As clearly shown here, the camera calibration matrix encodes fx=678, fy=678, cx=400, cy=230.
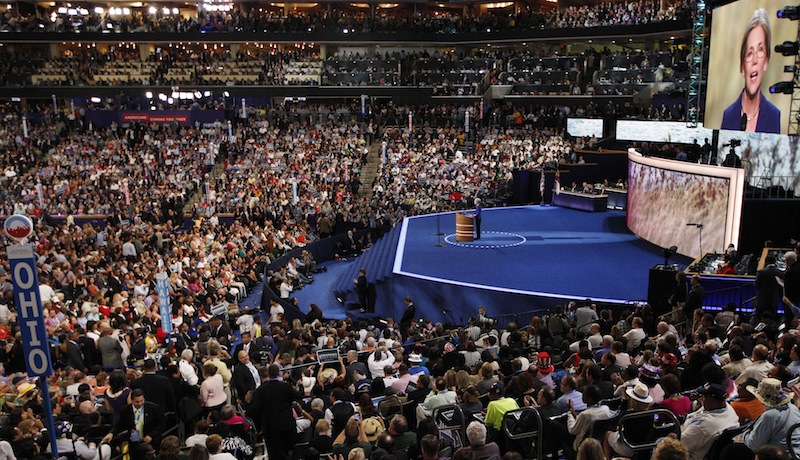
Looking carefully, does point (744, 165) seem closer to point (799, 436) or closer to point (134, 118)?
point (799, 436)

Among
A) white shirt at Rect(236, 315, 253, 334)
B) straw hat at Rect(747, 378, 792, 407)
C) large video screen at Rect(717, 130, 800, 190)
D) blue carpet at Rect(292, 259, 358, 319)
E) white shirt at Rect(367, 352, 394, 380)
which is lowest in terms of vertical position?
blue carpet at Rect(292, 259, 358, 319)

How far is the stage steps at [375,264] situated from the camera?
20.4 m

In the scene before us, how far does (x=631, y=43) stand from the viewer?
4478 centimetres

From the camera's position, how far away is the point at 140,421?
7777mm

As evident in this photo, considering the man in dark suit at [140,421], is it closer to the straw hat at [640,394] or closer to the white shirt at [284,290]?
the straw hat at [640,394]

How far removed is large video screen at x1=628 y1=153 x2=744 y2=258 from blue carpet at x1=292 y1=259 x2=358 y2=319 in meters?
10.1

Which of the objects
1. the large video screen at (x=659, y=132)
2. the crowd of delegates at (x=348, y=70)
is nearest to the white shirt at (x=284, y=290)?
Result: the large video screen at (x=659, y=132)

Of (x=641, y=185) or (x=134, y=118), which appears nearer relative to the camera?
(x=641, y=185)

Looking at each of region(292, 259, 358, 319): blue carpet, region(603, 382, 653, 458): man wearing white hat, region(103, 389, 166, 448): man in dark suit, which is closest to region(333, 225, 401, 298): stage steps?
region(292, 259, 358, 319): blue carpet

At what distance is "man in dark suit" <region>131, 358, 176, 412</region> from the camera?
820cm

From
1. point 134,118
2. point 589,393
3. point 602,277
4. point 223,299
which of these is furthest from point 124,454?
point 134,118

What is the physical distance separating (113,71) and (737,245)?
4413cm

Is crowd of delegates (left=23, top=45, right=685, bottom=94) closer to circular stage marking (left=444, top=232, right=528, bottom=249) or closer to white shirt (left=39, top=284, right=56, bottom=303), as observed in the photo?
circular stage marking (left=444, top=232, right=528, bottom=249)

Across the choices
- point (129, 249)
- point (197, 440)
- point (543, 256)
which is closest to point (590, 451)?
point (197, 440)
